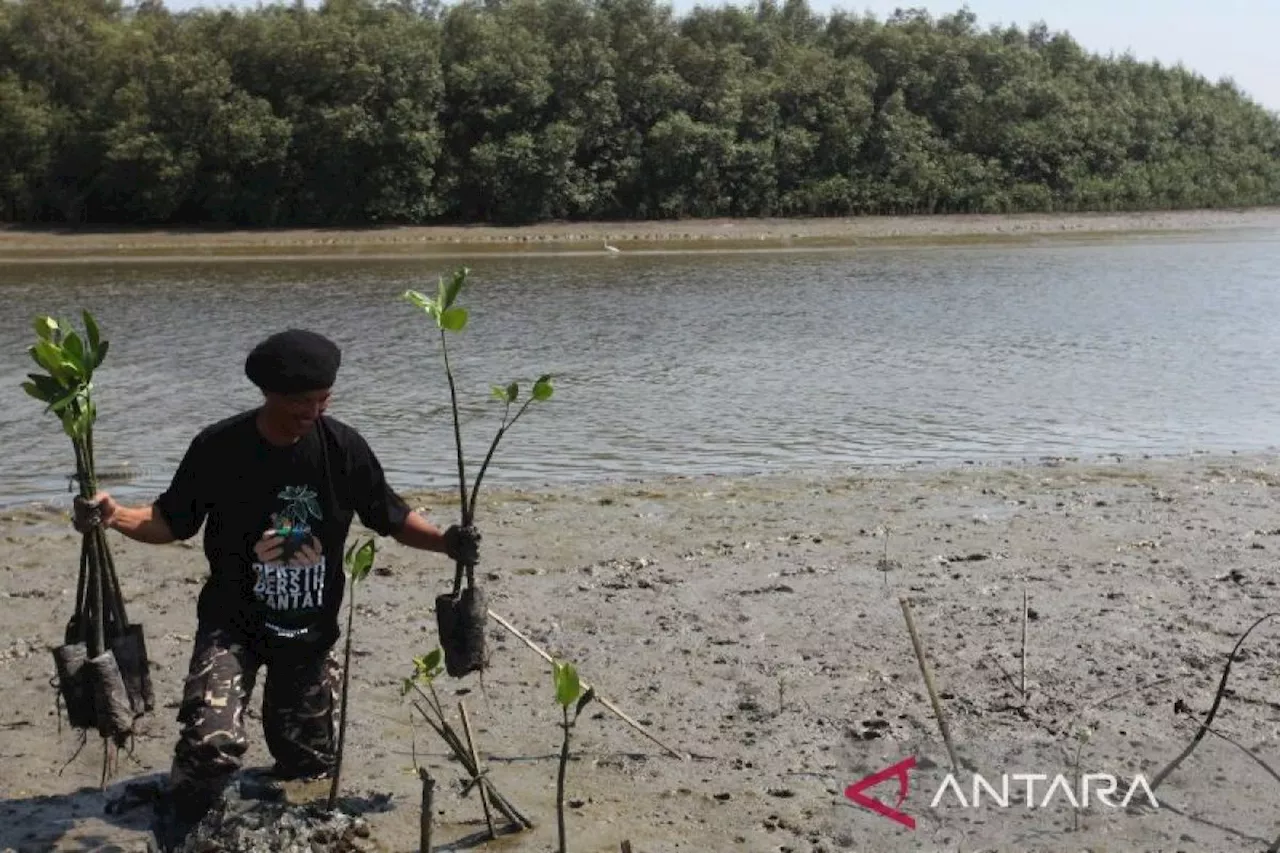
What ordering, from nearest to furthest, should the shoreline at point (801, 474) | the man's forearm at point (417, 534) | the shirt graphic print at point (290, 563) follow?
the shirt graphic print at point (290, 563) < the man's forearm at point (417, 534) < the shoreline at point (801, 474)

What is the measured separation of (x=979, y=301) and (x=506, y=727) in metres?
20.4

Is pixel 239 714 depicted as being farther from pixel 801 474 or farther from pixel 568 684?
pixel 801 474

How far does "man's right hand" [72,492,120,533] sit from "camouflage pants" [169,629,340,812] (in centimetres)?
49

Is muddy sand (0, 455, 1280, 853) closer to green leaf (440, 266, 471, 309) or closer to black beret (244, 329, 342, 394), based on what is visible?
black beret (244, 329, 342, 394)

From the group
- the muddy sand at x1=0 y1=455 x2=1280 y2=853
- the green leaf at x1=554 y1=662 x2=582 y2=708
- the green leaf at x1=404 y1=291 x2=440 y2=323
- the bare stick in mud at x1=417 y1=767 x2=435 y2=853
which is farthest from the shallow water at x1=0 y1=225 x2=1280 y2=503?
the green leaf at x1=554 y1=662 x2=582 y2=708

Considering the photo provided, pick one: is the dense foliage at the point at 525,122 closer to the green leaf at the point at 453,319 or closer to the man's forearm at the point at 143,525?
the man's forearm at the point at 143,525

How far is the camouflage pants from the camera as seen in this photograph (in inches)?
165

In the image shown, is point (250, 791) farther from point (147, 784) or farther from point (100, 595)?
point (100, 595)

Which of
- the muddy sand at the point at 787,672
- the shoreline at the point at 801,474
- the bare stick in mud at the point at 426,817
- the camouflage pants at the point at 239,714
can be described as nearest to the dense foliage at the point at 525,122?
the shoreline at the point at 801,474

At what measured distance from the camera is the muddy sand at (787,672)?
446 cm

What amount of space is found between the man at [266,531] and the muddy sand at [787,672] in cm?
49

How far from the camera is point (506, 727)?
17.2ft

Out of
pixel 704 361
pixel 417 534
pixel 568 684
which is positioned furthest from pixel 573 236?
pixel 568 684

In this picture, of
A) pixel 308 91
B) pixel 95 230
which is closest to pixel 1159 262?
pixel 308 91
